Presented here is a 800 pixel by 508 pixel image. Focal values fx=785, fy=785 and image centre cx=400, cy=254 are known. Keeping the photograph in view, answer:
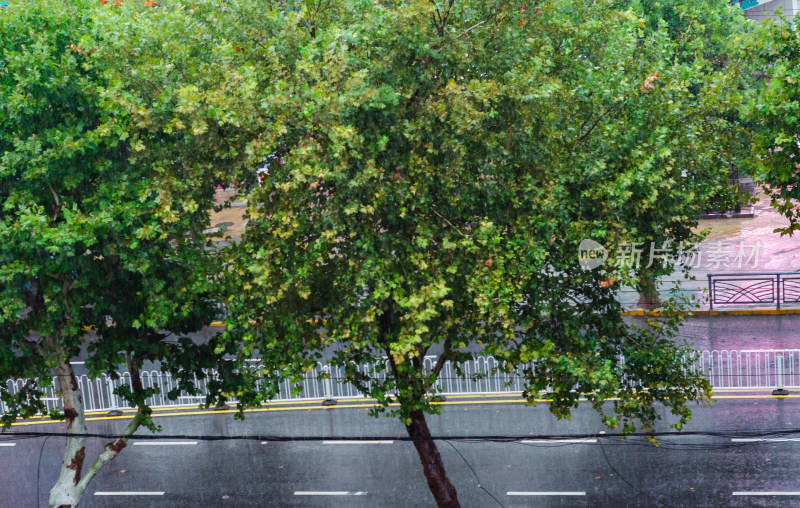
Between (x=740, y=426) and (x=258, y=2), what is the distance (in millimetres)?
12826

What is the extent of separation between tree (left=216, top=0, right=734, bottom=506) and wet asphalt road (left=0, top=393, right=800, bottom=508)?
4.21 meters

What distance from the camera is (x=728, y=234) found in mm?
30938

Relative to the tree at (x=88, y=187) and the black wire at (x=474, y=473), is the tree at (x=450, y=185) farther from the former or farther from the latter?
the black wire at (x=474, y=473)

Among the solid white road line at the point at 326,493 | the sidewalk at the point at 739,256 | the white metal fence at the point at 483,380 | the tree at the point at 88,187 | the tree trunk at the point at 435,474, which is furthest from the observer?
the sidewalk at the point at 739,256

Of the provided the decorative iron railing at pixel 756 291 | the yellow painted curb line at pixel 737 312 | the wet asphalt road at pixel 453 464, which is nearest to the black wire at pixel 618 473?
the wet asphalt road at pixel 453 464

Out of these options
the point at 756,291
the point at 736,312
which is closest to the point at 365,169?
the point at 736,312

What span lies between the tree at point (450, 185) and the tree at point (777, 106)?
77cm

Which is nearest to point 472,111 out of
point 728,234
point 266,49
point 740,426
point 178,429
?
point 266,49

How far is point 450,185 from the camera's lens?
955cm

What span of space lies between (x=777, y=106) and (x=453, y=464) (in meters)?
9.06

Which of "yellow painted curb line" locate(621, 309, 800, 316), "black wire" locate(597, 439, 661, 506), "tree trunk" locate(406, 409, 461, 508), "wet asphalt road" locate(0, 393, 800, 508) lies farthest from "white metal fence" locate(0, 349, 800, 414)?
"tree trunk" locate(406, 409, 461, 508)

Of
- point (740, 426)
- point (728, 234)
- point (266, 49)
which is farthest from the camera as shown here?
point (728, 234)

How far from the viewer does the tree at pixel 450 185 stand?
9.30 meters

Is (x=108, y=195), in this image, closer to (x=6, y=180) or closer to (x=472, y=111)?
(x=6, y=180)
